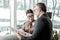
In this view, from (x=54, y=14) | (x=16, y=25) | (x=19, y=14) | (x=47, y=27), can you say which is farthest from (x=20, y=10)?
(x=47, y=27)

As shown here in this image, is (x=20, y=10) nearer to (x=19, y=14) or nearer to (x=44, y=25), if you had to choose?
(x=19, y=14)

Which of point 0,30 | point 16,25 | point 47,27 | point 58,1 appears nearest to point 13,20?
point 16,25

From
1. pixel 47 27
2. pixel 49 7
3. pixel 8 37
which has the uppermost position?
pixel 49 7

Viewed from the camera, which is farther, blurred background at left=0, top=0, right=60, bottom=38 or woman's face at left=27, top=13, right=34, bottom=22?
blurred background at left=0, top=0, right=60, bottom=38

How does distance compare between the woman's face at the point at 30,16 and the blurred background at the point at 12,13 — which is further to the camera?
→ the blurred background at the point at 12,13

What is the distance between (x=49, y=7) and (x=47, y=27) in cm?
254

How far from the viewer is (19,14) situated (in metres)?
4.61

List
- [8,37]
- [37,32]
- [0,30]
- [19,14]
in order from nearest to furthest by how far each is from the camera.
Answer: [37,32]
[8,37]
[0,30]
[19,14]

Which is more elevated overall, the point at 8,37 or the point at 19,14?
the point at 19,14

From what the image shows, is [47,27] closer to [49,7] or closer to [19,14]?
[19,14]

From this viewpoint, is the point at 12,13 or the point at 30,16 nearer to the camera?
the point at 30,16

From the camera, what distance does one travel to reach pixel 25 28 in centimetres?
394

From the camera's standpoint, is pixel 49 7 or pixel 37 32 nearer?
pixel 37 32

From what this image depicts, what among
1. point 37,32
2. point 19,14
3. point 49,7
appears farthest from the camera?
point 49,7
